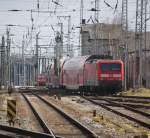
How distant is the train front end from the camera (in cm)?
4494

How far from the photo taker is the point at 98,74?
44938 mm

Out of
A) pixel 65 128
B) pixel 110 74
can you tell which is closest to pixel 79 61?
pixel 110 74

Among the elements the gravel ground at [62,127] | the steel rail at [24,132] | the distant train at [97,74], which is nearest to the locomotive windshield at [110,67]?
the distant train at [97,74]

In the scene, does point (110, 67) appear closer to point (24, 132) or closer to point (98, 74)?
point (98, 74)

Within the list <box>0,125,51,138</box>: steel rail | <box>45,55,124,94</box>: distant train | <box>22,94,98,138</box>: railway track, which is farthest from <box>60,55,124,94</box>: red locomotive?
<box>0,125,51,138</box>: steel rail

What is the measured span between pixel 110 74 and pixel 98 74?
1.12m

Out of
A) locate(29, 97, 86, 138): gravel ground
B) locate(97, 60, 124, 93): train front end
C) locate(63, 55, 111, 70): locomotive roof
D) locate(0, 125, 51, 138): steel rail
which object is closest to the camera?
locate(0, 125, 51, 138): steel rail

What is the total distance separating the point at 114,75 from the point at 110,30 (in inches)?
2156

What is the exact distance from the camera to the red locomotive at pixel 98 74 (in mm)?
45000

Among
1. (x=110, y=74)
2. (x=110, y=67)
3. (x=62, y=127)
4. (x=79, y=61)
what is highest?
(x=79, y=61)

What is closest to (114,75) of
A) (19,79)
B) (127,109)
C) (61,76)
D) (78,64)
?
(78,64)

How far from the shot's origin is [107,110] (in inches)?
1118

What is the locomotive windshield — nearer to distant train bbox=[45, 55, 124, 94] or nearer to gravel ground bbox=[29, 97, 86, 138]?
distant train bbox=[45, 55, 124, 94]

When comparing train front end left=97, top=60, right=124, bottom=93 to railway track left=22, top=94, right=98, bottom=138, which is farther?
train front end left=97, top=60, right=124, bottom=93
